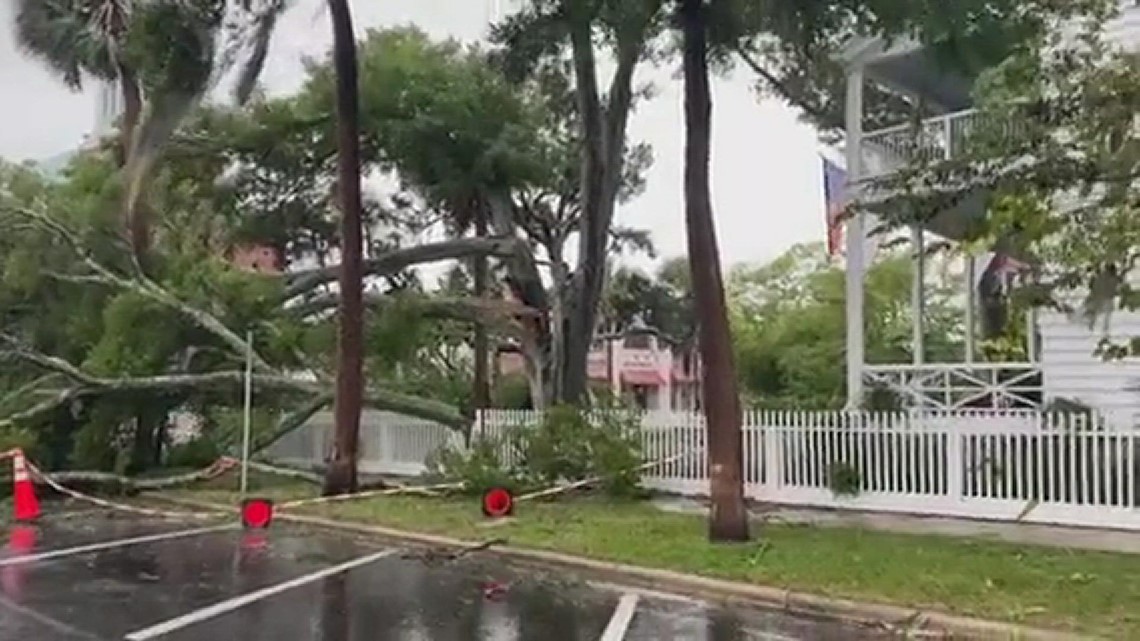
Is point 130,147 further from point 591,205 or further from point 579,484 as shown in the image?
point 579,484

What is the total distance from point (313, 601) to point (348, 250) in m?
8.77

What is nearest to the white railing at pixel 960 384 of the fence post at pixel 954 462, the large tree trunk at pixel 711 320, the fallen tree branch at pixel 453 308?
the fence post at pixel 954 462

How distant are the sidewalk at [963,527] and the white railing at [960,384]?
3.17m

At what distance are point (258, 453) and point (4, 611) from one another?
45.9 ft

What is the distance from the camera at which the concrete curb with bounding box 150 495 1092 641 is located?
8.56 m

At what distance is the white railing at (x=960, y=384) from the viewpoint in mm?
18547

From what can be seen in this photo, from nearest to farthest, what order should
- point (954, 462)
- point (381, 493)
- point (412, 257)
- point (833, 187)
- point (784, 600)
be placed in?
1. point (784, 600)
2. point (954, 462)
3. point (381, 493)
4. point (833, 187)
5. point (412, 257)

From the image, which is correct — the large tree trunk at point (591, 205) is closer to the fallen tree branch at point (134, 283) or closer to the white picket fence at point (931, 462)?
the white picket fence at point (931, 462)

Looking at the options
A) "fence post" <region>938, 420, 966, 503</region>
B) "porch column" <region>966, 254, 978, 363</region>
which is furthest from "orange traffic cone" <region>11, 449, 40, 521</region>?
"porch column" <region>966, 254, 978, 363</region>

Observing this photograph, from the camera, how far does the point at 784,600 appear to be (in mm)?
9898

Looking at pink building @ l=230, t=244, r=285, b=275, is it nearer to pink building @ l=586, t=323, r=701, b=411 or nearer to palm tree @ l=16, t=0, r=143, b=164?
palm tree @ l=16, t=0, r=143, b=164

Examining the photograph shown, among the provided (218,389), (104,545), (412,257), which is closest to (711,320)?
(104,545)

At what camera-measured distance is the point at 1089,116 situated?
945 centimetres

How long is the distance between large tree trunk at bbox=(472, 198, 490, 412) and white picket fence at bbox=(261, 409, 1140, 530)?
824 centimetres
